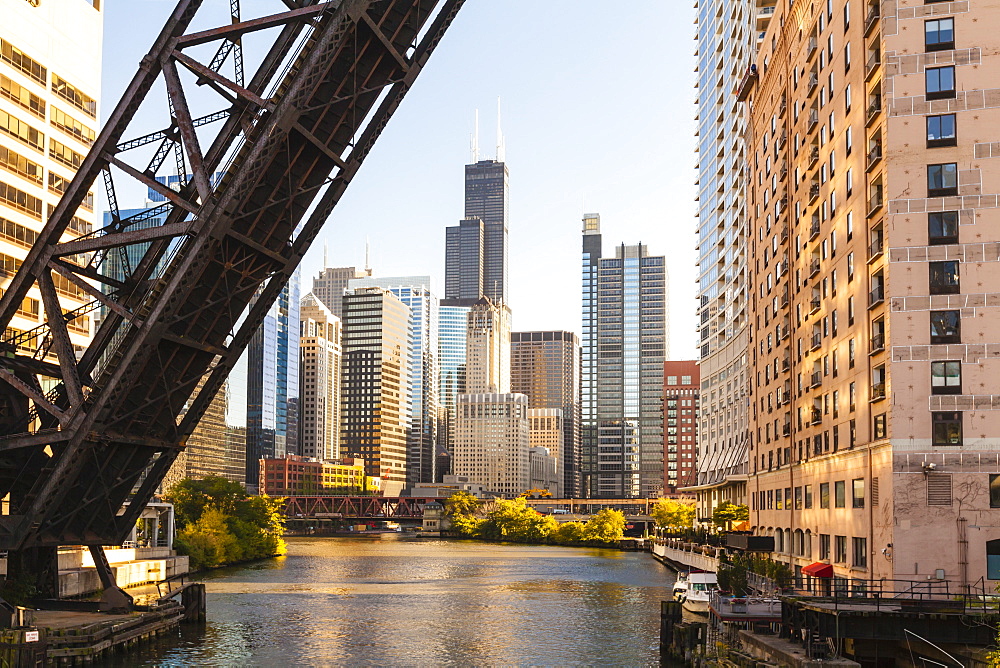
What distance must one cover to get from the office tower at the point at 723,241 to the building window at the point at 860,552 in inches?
1484

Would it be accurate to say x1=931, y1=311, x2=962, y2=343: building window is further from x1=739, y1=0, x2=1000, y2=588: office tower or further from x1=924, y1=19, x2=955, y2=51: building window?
x1=924, y1=19, x2=955, y2=51: building window

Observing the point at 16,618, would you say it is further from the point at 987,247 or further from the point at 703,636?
the point at 987,247

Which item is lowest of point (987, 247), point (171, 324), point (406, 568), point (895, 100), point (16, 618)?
point (406, 568)

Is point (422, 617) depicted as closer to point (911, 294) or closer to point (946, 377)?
point (946, 377)

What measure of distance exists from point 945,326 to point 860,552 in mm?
10413

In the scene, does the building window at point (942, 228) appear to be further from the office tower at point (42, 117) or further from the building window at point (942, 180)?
the office tower at point (42, 117)

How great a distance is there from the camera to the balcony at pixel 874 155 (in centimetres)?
4506

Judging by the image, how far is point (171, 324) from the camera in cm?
3675

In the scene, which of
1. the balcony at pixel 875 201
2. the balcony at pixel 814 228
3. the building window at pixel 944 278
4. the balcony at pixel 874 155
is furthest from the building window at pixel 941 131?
the balcony at pixel 814 228

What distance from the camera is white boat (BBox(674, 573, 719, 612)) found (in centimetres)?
5900

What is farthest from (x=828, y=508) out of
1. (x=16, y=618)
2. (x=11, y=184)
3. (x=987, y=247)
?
(x=11, y=184)

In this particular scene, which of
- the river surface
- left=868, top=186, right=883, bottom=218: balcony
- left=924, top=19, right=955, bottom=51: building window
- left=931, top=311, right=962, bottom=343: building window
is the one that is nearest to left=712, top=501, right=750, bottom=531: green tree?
the river surface

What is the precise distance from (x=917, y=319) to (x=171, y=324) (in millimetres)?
26863

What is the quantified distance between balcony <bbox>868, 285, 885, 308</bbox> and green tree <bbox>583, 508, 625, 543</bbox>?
118 meters
